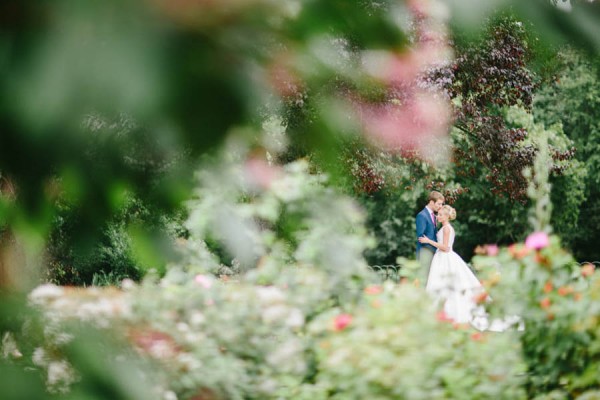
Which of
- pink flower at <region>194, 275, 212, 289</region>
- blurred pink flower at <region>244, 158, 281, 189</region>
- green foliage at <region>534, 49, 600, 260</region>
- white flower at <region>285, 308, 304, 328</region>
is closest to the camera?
blurred pink flower at <region>244, 158, 281, 189</region>

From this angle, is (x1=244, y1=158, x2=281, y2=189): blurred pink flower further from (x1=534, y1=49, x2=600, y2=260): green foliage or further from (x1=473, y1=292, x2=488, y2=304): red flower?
(x1=534, y1=49, x2=600, y2=260): green foliage

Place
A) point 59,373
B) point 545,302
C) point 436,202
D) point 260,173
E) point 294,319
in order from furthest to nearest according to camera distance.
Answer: point 436,202
point 294,319
point 545,302
point 260,173
point 59,373

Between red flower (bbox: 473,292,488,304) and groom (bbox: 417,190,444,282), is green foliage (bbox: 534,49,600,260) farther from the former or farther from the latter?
red flower (bbox: 473,292,488,304)

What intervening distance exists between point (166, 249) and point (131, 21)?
2.02 feet

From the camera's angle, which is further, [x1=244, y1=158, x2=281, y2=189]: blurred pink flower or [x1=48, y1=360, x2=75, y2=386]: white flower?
[x1=244, y1=158, x2=281, y2=189]: blurred pink flower

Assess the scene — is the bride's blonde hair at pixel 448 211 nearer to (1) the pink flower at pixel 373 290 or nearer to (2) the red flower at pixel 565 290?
(1) the pink flower at pixel 373 290

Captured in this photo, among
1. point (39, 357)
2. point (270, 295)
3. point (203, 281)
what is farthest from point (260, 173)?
point (203, 281)

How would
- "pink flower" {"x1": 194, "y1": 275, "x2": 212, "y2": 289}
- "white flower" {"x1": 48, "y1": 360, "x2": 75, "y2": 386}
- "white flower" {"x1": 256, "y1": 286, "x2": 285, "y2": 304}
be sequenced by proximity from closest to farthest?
1. "white flower" {"x1": 48, "y1": 360, "x2": 75, "y2": 386}
2. "white flower" {"x1": 256, "y1": 286, "x2": 285, "y2": 304}
3. "pink flower" {"x1": 194, "y1": 275, "x2": 212, "y2": 289}

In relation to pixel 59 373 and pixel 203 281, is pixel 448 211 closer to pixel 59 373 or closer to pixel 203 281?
pixel 203 281

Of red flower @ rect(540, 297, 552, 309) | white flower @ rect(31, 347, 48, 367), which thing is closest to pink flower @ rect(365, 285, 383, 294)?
red flower @ rect(540, 297, 552, 309)

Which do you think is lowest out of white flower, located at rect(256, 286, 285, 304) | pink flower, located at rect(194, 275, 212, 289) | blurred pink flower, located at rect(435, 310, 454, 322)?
blurred pink flower, located at rect(435, 310, 454, 322)

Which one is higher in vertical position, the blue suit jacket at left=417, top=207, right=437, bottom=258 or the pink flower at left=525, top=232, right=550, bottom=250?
the blue suit jacket at left=417, top=207, right=437, bottom=258

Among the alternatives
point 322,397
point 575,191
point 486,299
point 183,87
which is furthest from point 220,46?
point 575,191

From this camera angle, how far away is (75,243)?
34.2 inches
